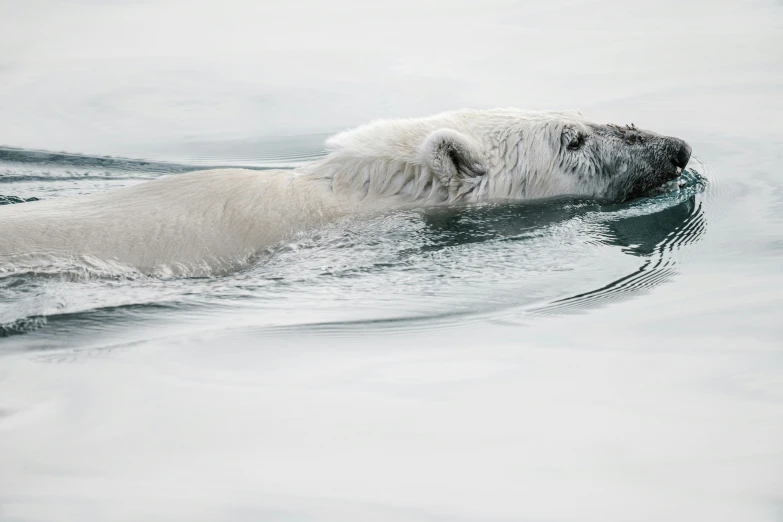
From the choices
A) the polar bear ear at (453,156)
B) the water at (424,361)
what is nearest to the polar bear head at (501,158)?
the polar bear ear at (453,156)

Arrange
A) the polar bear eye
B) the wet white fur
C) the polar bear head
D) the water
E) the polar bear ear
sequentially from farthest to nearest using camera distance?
the polar bear eye, the polar bear head, the polar bear ear, the wet white fur, the water

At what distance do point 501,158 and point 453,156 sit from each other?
1.79 feet

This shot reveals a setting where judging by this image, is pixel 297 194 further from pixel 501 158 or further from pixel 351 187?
pixel 501 158

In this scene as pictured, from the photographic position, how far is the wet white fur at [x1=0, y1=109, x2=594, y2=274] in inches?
238

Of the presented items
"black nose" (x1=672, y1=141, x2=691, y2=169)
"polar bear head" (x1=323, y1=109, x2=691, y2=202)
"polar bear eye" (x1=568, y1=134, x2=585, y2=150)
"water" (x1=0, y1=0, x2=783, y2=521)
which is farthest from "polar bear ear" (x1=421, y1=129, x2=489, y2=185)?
"black nose" (x1=672, y1=141, x2=691, y2=169)

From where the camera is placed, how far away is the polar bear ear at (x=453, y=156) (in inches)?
269

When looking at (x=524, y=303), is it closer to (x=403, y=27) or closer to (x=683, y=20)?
(x=403, y=27)

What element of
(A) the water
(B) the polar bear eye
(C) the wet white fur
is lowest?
(A) the water

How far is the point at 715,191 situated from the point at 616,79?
11.7ft

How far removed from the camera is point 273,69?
12.2 meters

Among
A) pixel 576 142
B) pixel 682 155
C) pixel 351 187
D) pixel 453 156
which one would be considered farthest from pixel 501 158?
pixel 682 155

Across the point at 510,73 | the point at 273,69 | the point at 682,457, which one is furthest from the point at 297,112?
the point at 682,457

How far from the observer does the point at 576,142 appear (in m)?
7.55

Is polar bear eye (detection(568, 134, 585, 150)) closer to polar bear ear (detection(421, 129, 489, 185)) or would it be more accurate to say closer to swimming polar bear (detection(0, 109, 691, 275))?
swimming polar bear (detection(0, 109, 691, 275))
